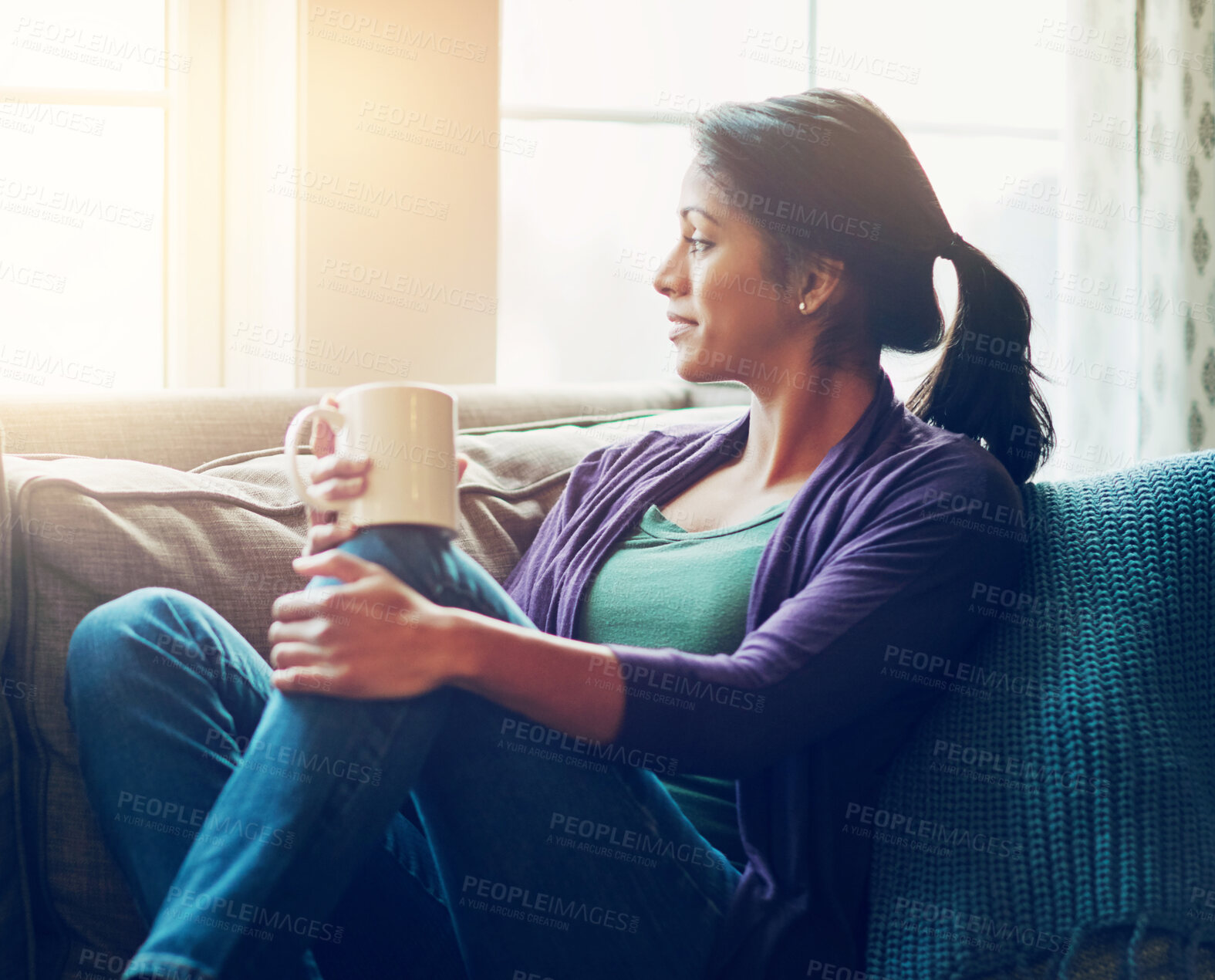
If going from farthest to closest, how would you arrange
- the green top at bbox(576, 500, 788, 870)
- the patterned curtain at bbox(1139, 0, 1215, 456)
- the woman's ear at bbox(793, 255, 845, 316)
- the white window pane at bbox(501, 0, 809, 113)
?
the white window pane at bbox(501, 0, 809, 113), the patterned curtain at bbox(1139, 0, 1215, 456), the woman's ear at bbox(793, 255, 845, 316), the green top at bbox(576, 500, 788, 870)

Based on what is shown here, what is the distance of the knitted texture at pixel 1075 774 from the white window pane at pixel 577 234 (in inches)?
79.1

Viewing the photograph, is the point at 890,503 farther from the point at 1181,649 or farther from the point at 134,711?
the point at 134,711

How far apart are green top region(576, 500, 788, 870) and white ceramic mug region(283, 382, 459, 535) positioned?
315mm

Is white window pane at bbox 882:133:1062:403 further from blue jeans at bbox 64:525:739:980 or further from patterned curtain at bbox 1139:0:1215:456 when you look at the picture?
blue jeans at bbox 64:525:739:980

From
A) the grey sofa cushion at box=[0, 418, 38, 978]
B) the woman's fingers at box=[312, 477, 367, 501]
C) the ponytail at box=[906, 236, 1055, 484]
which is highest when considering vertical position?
the ponytail at box=[906, 236, 1055, 484]

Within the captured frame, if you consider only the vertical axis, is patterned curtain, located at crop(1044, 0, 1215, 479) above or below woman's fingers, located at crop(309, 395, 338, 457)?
above

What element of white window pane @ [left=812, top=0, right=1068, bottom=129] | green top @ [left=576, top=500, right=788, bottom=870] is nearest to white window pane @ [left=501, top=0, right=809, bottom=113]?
white window pane @ [left=812, top=0, right=1068, bottom=129]

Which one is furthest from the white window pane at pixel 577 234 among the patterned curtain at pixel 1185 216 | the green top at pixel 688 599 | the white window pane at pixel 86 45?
the green top at pixel 688 599

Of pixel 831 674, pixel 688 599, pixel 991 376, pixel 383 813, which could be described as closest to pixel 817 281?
pixel 991 376

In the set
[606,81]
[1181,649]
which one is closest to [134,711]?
[1181,649]

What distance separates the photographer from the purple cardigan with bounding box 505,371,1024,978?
770mm

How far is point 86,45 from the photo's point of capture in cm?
225

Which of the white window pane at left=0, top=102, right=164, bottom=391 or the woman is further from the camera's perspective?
the white window pane at left=0, top=102, right=164, bottom=391

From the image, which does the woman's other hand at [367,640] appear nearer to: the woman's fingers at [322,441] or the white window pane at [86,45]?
the woman's fingers at [322,441]
